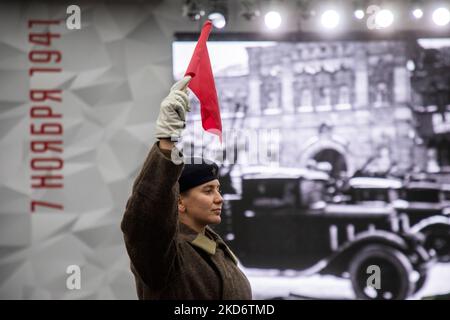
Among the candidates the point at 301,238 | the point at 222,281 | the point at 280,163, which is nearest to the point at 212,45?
the point at 280,163

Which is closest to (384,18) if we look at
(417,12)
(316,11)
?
(417,12)

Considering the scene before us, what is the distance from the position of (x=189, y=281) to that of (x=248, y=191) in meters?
3.26

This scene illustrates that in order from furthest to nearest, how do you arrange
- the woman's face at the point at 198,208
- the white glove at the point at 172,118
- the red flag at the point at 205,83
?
the woman's face at the point at 198,208, the red flag at the point at 205,83, the white glove at the point at 172,118

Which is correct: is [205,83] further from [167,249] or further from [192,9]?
[192,9]

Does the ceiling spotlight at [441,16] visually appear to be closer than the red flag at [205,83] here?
No

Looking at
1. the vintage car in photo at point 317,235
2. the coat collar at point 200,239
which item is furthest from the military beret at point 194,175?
the vintage car in photo at point 317,235

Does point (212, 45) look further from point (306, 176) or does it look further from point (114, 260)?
point (114, 260)

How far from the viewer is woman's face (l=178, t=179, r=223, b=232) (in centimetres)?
234

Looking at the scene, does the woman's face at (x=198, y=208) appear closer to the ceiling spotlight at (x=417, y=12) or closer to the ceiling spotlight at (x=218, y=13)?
the ceiling spotlight at (x=218, y=13)

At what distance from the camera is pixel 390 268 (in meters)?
5.43

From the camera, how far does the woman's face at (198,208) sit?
234cm

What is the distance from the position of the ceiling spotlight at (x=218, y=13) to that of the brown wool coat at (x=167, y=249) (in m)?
3.27

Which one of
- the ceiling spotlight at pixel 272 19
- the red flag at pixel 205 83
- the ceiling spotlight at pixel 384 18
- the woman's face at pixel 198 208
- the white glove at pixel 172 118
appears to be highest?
the ceiling spotlight at pixel 272 19
